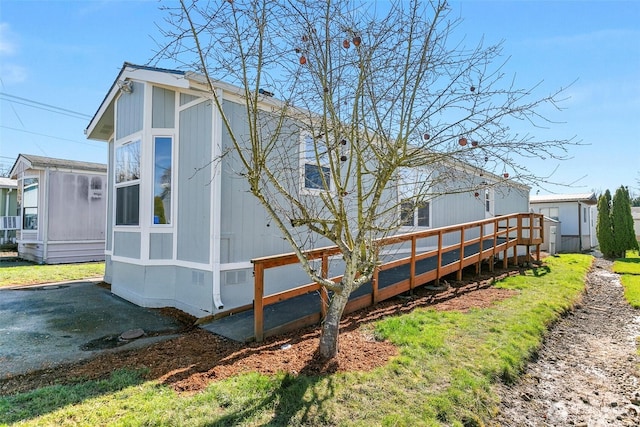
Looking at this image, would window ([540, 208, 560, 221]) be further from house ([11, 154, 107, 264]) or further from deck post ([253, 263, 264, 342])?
house ([11, 154, 107, 264])

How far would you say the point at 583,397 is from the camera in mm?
3510

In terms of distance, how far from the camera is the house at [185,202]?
5430 millimetres

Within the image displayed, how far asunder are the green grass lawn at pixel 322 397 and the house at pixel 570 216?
1917cm

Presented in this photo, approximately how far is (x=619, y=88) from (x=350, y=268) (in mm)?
8260

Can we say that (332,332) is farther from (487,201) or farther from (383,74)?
(487,201)

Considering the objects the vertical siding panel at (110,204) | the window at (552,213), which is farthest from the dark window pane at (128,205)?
the window at (552,213)

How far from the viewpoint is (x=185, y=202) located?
19.5 ft

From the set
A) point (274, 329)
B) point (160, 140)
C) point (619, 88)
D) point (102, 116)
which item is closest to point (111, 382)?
point (274, 329)

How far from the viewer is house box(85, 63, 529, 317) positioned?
543 centimetres

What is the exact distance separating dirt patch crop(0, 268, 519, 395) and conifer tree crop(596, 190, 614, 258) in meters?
17.8

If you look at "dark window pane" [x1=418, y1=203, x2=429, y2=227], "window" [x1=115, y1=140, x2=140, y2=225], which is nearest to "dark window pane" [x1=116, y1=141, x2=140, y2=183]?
"window" [x1=115, y1=140, x2=140, y2=225]

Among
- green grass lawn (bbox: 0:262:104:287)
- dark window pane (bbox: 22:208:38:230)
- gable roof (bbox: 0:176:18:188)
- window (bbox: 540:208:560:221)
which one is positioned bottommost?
green grass lawn (bbox: 0:262:104:287)

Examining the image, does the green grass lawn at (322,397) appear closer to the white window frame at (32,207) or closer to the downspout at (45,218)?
the downspout at (45,218)

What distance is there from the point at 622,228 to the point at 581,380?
56.9 ft
